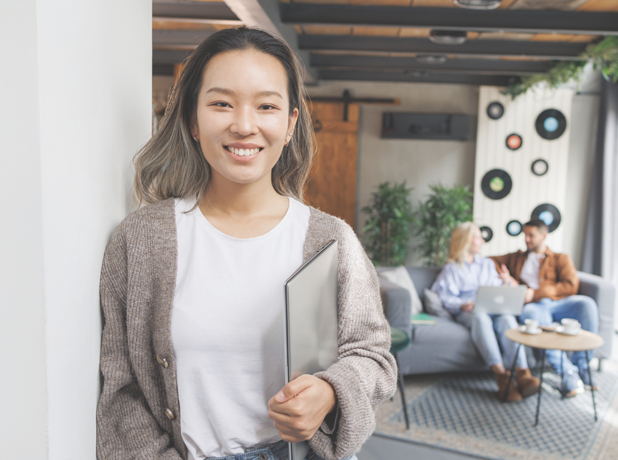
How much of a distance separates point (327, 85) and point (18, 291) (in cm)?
623

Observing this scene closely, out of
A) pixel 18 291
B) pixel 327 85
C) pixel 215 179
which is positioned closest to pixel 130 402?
pixel 18 291

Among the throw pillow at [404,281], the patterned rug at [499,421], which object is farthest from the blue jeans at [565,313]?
the throw pillow at [404,281]

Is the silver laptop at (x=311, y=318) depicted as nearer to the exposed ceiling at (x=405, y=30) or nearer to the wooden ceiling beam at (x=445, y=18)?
the exposed ceiling at (x=405, y=30)

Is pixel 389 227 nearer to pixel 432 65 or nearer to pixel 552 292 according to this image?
pixel 432 65

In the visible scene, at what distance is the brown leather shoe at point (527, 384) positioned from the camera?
11.2 ft

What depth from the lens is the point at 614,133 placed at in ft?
18.3

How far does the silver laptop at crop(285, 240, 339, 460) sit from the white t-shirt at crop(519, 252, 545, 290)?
13.2 feet

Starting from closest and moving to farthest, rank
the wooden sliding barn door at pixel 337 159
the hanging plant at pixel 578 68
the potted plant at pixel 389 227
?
the hanging plant at pixel 578 68, the potted plant at pixel 389 227, the wooden sliding barn door at pixel 337 159

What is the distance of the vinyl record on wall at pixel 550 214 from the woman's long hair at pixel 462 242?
2585 millimetres

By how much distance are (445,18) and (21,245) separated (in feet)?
11.4

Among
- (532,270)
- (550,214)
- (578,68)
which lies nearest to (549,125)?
(550,214)

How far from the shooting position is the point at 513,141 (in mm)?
6242

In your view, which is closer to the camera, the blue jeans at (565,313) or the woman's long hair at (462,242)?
the blue jeans at (565,313)

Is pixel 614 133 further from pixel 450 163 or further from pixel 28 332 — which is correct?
pixel 28 332
